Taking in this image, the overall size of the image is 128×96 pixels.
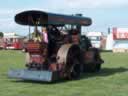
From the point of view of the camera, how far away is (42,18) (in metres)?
16.8

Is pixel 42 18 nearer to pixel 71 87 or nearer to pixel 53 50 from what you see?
pixel 53 50

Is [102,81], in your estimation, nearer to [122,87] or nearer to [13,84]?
[122,87]

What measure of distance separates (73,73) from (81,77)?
921 mm

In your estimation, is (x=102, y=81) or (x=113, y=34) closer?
(x=102, y=81)

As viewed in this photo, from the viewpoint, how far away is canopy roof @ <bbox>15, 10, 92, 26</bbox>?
1661 cm

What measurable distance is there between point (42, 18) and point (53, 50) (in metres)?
1.28

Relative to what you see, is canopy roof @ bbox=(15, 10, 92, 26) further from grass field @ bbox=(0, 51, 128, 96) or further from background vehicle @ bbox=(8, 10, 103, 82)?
grass field @ bbox=(0, 51, 128, 96)

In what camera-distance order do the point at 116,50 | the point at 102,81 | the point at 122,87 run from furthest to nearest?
the point at 116,50 → the point at 102,81 → the point at 122,87

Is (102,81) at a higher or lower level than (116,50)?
higher

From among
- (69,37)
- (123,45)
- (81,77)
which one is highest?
(69,37)

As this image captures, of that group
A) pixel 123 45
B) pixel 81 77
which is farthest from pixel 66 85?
pixel 123 45

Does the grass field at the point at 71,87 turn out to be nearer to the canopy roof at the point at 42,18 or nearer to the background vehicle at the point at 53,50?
the background vehicle at the point at 53,50

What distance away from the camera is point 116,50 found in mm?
52188

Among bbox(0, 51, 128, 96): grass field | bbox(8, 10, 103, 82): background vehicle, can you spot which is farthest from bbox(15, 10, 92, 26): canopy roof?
bbox(0, 51, 128, 96): grass field
